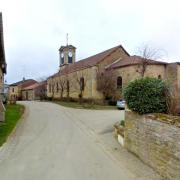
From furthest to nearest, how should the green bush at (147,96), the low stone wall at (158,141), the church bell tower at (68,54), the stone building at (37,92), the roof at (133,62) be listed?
the stone building at (37,92), the church bell tower at (68,54), the roof at (133,62), the green bush at (147,96), the low stone wall at (158,141)

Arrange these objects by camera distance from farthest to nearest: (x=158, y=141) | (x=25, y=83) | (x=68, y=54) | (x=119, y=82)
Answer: (x=25, y=83)
(x=68, y=54)
(x=119, y=82)
(x=158, y=141)

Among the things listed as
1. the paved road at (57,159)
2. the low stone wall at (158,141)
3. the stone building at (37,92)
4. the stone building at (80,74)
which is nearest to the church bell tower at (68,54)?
the stone building at (80,74)

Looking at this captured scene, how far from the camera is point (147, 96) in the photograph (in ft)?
39.6

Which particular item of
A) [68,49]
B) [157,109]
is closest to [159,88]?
[157,109]

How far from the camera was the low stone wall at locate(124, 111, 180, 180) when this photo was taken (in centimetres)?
895

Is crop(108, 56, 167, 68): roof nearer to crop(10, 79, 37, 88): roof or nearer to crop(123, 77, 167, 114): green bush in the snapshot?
crop(123, 77, 167, 114): green bush

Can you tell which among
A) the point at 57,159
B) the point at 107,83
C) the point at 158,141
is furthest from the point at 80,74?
the point at 158,141

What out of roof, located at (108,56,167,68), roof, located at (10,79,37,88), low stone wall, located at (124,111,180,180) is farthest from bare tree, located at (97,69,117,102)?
roof, located at (10,79,37,88)

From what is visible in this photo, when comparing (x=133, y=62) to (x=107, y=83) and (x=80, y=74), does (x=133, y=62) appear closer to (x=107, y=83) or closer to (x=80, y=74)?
(x=107, y=83)

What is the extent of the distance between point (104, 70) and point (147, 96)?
42.9 meters

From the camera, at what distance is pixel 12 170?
33.3 ft

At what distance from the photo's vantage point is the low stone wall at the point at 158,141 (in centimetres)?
895

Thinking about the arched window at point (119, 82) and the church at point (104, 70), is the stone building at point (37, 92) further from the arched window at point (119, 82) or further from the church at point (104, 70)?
the arched window at point (119, 82)

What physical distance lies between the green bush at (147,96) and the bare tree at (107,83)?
127ft
